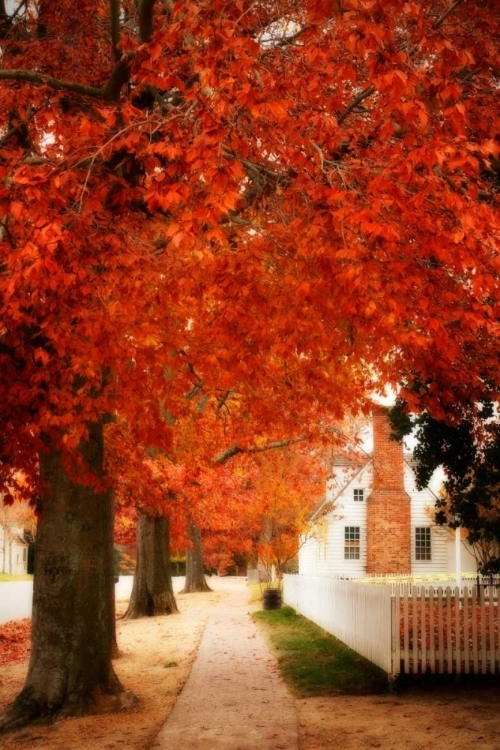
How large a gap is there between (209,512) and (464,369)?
56.8ft

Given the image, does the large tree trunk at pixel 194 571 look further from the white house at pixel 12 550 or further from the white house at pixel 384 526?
the white house at pixel 12 550

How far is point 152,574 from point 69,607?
1592 cm

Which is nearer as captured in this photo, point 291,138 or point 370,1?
point 370,1

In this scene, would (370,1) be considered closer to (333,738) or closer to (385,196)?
(385,196)

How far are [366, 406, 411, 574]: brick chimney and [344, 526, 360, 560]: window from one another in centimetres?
69

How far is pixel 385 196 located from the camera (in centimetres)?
822

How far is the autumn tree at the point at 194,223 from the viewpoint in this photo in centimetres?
805

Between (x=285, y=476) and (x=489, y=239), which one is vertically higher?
(x=489, y=239)

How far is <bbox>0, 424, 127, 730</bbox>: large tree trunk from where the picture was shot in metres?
10.4

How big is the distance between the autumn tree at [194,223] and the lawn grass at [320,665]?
3.22 metres

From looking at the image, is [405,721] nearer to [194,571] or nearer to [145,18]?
[145,18]

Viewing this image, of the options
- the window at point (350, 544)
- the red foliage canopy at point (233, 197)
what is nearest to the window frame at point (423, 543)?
the window at point (350, 544)

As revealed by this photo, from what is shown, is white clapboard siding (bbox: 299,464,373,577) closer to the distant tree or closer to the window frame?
the window frame

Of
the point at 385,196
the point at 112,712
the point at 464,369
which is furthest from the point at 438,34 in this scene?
the point at 112,712
